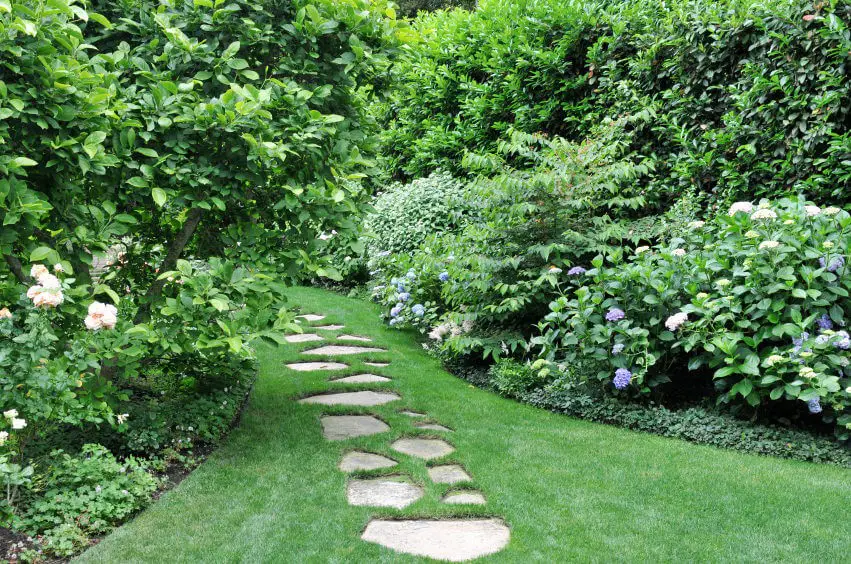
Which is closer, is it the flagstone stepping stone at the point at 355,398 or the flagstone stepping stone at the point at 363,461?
the flagstone stepping stone at the point at 363,461

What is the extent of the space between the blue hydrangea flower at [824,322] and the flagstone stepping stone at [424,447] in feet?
7.58

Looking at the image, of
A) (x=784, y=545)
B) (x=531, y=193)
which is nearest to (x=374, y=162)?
(x=531, y=193)

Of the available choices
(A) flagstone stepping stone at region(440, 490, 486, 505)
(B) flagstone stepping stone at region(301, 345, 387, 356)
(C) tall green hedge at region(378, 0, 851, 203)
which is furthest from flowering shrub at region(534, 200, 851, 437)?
(B) flagstone stepping stone at region(301, 345, 387, 356)

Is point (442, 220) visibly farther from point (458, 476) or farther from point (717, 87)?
point (458, 476)

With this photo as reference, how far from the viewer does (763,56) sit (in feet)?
16.7

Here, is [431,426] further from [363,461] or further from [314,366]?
[314,366]

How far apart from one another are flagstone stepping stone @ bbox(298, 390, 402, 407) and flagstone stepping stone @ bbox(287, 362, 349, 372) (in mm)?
628

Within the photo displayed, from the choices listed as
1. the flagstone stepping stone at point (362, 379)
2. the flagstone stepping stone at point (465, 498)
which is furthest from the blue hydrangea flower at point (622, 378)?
the flagstone stepping stone at point (362, 379)

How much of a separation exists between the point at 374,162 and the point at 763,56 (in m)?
3.26

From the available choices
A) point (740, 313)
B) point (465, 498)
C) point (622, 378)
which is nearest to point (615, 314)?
point (622, 378)

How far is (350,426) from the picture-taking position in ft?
14.0

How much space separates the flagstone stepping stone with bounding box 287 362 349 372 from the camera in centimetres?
553

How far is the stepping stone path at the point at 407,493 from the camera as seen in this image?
283 cm

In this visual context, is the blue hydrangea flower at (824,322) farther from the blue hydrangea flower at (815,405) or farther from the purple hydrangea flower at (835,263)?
the blue hydrangea flower at (815,405)
